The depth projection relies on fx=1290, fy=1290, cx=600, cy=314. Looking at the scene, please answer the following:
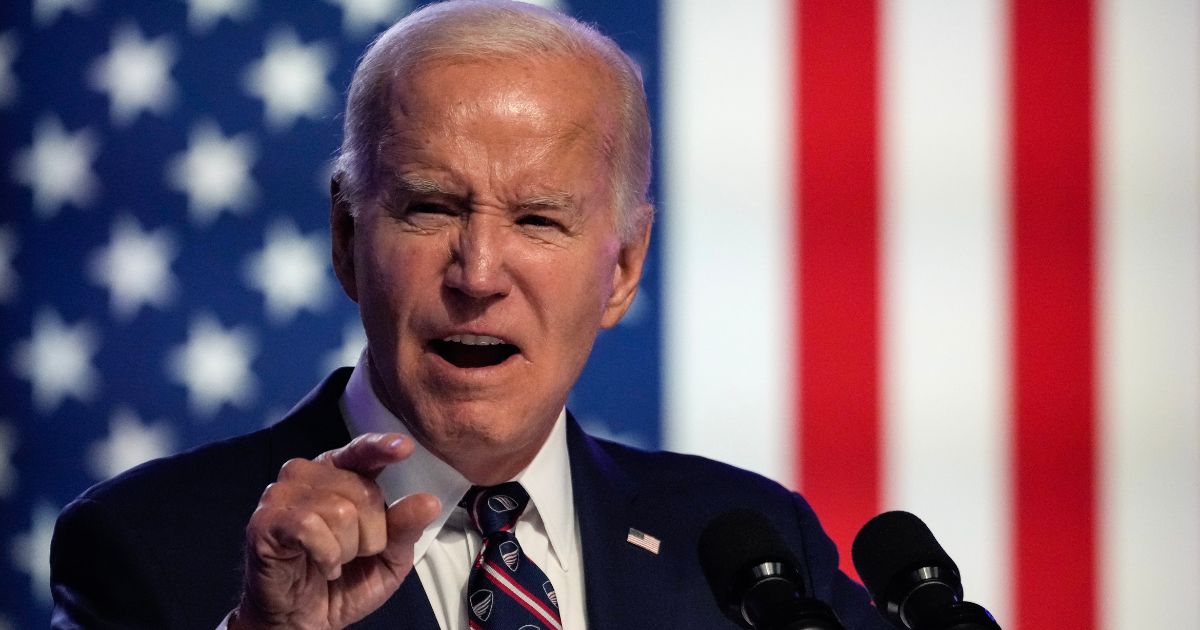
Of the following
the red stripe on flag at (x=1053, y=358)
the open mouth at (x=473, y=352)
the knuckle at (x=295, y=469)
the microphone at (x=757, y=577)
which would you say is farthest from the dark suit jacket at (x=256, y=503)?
the red stripe on flag at (x=1053, y=358)

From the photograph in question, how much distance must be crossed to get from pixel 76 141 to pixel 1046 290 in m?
2.09

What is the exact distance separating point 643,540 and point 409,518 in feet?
2.47

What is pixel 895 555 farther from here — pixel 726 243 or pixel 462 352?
pixel 726 243

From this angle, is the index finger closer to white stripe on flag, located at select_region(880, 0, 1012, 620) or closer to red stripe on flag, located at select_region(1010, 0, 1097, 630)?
white stripe on flag, located at select_region(880, 0, 1012, 620)

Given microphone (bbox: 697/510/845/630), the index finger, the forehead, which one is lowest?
microphone (bbox: 697/510/845/630)

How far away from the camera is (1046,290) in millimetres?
2742

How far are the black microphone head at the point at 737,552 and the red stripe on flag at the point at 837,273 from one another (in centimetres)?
158

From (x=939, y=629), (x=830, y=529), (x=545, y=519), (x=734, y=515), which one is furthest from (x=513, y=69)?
(x=830, y=529)

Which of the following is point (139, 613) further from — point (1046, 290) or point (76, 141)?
point (1046, 290)

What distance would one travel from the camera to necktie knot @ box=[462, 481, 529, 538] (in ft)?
5.60

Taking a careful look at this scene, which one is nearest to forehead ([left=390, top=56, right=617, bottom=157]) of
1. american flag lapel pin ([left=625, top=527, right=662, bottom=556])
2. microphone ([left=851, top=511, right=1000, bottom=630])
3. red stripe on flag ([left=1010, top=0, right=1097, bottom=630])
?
american flag lapel pin ([left=625, top=527, right=662, bottom=556])

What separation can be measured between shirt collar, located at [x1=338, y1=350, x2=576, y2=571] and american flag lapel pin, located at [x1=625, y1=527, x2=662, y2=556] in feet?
0.30

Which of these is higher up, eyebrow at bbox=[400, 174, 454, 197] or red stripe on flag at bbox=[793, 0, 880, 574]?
eyebrow at bbox=[400, 174, 454, 197]

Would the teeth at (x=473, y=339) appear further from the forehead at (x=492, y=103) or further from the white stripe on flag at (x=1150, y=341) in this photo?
the white stripe on flag at (x=1150, y=341)
